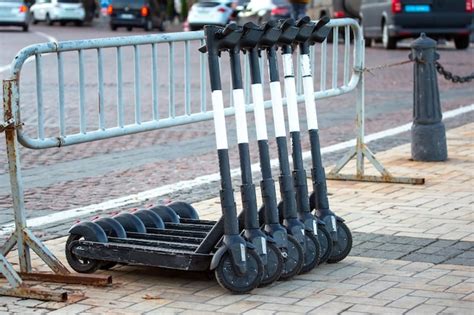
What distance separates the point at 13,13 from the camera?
162ft

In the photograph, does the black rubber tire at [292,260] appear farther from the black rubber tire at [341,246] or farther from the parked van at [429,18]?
the parked van at [429,18]

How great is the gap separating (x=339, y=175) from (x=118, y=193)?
1775 mm

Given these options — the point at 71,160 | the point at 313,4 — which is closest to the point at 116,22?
the point at 313,4

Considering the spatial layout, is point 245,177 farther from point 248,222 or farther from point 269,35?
point 269,35

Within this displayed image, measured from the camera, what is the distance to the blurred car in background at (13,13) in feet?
162

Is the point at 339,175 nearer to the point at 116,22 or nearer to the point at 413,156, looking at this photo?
the point at 413,156

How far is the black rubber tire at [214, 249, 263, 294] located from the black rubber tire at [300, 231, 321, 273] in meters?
0.50

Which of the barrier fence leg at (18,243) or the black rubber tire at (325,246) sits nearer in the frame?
Result: the barrier fence leg at (18,243)

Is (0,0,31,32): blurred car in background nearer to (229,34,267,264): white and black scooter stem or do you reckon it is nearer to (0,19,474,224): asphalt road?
(0,19,474,224): asphalt road

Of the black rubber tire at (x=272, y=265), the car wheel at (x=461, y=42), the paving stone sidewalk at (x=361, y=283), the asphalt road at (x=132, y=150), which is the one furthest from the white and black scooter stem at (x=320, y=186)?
the car wheel at (x=461, y=42)

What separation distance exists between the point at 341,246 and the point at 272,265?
0.71m

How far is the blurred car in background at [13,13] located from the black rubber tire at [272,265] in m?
43.3

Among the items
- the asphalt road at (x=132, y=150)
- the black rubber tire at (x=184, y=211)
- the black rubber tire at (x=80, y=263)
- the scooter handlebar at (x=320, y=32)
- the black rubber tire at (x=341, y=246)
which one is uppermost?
the scooter handlebar at (x=320, y=32)

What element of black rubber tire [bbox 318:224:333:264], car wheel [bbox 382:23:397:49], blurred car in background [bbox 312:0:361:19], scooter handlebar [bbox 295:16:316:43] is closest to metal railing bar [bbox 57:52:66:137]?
scooter handlebar [bbox 295:16:316:43]
